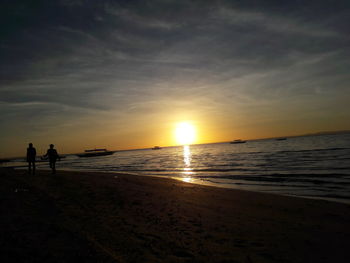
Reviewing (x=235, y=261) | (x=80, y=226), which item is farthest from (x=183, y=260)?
(x=80, y=226)

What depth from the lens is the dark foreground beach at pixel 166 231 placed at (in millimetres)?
4512

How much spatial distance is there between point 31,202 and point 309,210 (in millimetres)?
11300

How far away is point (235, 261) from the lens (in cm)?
447

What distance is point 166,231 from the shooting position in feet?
19.6

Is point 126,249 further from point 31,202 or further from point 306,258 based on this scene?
point 31,202

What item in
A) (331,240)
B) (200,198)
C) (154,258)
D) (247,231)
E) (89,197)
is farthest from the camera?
(200,198)

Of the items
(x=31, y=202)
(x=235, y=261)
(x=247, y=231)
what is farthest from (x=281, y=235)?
(x=31, y=202)

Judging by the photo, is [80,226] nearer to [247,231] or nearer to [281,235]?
[247,231]

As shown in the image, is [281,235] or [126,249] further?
[281,235]

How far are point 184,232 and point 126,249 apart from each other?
6.11 ft

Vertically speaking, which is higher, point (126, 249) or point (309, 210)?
point (126, 249)

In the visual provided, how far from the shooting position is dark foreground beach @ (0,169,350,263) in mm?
4512

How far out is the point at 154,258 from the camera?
4379mm

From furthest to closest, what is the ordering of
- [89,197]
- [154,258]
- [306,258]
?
1. [89,197]
2. [306,258]
3. [154,258]
